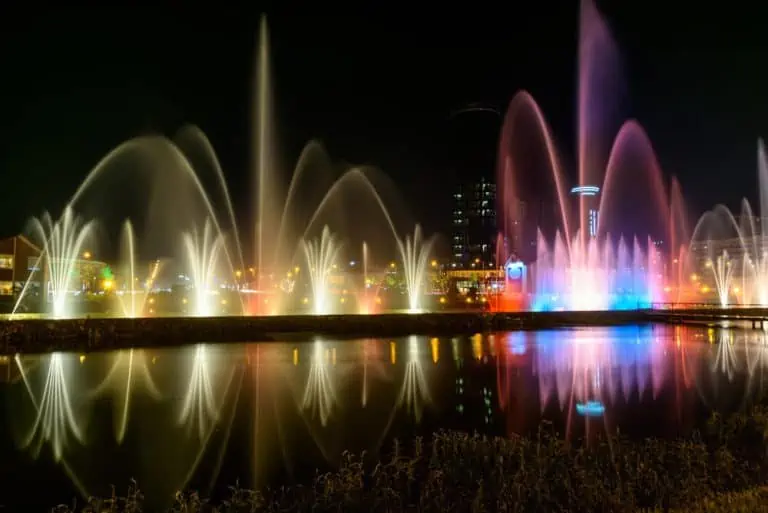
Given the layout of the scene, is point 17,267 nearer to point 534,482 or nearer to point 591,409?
point 591,409

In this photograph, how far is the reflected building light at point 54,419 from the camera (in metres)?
11.6

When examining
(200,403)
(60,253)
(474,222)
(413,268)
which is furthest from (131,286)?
(474,222)

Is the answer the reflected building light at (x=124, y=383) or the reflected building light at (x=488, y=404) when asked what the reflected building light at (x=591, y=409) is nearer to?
the reflected building light at (x=488, y=404)

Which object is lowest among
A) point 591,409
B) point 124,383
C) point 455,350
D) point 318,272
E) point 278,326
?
point 591,409

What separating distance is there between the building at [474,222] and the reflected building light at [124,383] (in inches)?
5747

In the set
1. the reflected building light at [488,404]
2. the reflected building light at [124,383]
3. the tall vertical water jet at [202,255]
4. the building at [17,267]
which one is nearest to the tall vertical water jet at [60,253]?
the building at [17,267]

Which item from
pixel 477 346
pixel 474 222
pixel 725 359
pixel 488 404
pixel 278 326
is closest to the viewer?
pixel 488 404

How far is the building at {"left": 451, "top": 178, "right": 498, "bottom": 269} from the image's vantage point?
6688 inches

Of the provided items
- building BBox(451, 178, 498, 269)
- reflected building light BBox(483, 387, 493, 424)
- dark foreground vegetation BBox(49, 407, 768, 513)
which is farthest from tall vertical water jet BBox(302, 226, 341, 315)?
building BBox(451, 178, 498, 269)

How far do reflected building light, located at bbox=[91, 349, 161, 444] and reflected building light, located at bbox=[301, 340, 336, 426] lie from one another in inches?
150

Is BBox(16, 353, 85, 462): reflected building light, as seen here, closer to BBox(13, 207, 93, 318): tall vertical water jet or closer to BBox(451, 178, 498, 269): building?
BBox(13, 207, 93, 318): tall vertical water jet

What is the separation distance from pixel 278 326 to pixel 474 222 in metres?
150

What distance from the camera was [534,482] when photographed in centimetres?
764

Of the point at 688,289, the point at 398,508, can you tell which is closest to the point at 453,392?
the point at 398,508
